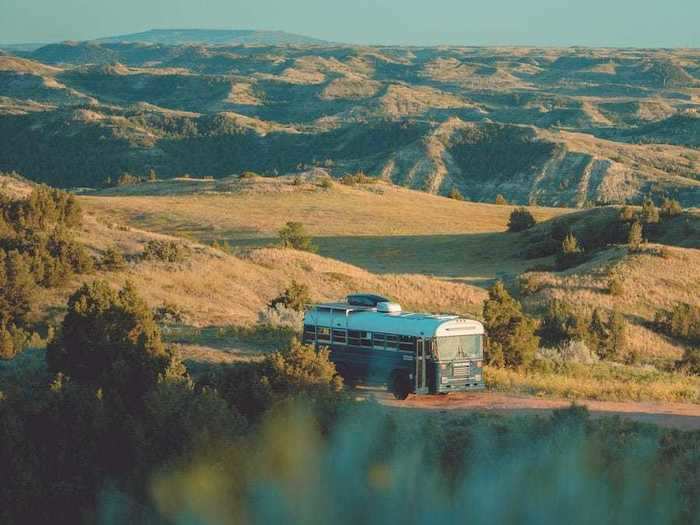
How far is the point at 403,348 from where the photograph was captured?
1733 cm

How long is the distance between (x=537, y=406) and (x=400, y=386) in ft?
6.78

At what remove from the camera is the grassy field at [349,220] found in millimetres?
53406

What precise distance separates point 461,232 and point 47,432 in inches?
1927

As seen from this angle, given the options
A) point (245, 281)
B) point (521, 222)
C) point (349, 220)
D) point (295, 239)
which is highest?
point (245, 281)

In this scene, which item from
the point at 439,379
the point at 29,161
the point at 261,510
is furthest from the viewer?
the point at 29,161

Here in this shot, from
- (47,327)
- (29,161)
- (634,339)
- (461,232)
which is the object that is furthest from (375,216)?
(29,161)

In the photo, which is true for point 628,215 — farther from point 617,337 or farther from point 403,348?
point 403,348

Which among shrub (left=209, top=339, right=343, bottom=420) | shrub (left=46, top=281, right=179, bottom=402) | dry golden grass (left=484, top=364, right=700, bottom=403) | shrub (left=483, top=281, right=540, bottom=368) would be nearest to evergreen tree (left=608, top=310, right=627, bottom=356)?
shrub (left=483, top=281, right=540, bottom=368)

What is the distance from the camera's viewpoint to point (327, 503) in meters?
10.5

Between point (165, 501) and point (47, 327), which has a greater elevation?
point (165, 501)

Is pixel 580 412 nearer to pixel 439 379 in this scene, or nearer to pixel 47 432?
pixel 439 379

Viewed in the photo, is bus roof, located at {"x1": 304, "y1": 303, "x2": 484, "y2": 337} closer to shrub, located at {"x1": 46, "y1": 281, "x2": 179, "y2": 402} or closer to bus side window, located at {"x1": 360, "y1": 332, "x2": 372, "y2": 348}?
bus side window, located at {"x1": 360, "y1": 332, "x2": 372, "y2": 348}

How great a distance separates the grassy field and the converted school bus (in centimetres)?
2560

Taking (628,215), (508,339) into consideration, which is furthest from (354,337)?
(628,215)
